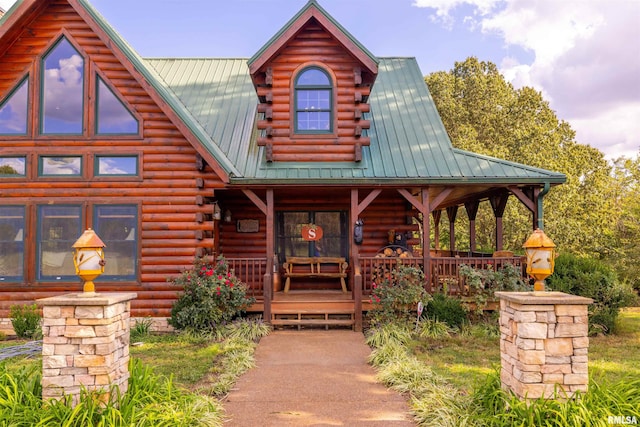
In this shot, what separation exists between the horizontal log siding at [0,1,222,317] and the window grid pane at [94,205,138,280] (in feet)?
0.48

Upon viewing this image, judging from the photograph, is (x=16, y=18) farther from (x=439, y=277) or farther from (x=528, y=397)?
(x=528, y=397)

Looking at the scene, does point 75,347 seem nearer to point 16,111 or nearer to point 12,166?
point 12,166

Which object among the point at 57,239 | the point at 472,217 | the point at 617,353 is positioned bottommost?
the point at 617,353

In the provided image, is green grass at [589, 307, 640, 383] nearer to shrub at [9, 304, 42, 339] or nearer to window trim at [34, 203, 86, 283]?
window trim at [34, 203, 86, 283]

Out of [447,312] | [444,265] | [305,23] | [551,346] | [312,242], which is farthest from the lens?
[312,242]

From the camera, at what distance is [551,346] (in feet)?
14.3

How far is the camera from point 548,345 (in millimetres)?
4348

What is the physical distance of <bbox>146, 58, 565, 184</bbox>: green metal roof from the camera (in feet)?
31.8

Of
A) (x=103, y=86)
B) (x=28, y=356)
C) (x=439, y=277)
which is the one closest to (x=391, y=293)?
(x=439, y=277)

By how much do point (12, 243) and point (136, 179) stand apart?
3.03 meters

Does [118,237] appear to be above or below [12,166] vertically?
below

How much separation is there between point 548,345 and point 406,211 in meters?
7.58

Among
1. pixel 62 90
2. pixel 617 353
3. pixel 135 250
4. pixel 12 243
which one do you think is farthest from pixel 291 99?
pixel 617 353

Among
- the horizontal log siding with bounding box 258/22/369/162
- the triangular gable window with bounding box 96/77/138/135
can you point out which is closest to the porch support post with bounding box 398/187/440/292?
the horizontal log siding with bounding box 258/22/369/162
